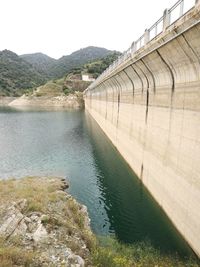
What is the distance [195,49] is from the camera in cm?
1370

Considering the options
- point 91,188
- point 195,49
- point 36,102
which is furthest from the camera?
point 36,102

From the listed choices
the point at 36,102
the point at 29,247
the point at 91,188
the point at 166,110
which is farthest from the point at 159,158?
the point at 36,102

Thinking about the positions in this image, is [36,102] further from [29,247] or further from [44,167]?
[29,247]

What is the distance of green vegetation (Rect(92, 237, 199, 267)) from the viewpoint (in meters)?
11.7

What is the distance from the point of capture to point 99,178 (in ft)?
94.3

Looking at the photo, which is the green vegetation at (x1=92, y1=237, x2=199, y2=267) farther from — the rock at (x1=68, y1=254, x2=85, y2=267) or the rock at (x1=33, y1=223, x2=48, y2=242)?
the rock at (x1=33, y1=223, x2=48, y2=242)

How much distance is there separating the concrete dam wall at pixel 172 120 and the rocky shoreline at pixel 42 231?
17.6 feet

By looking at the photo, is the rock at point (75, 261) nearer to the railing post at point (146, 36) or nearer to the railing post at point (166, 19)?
the railing post at point (166, 19)

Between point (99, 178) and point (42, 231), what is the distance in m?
16.3

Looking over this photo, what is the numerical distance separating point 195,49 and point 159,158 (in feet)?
28.3

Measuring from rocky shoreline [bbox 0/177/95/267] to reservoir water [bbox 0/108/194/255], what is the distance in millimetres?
3000

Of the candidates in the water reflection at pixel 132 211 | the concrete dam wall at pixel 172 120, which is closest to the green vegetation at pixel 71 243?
the water reflection at pixel 132 211

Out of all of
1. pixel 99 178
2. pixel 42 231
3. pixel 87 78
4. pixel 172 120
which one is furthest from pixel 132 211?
pixel 87 78

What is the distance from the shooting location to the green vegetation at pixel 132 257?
11.7 m
